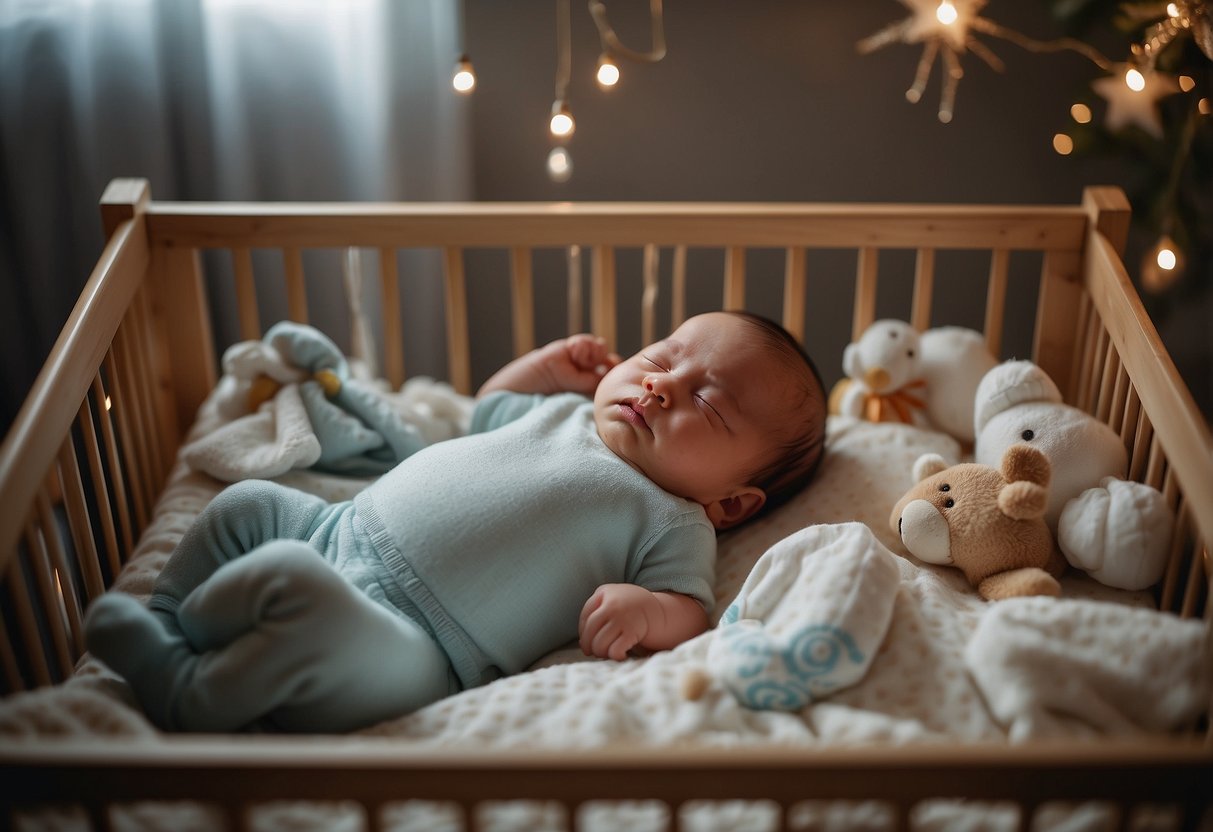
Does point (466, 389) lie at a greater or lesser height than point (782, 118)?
lesser

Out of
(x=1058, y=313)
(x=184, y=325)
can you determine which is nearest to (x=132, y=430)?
(x=184, y=325)

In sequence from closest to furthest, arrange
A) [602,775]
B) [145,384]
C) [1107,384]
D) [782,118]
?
[602,775], [1107,384], [145,384], [782,118]

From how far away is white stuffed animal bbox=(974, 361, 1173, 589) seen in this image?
1.24 meters

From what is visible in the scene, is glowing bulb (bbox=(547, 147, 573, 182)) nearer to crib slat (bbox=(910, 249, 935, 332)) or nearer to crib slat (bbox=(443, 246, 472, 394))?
crib slat (bbox=(443, 246, 472, 394))

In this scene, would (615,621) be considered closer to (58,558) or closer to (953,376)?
(58,558)

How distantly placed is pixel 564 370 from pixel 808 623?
67 cm

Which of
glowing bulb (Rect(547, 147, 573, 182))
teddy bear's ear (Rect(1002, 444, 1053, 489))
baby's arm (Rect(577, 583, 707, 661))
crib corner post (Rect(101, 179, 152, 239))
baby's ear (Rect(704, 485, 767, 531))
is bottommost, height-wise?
baby's arm (Rect(577, 583, 707, 661))

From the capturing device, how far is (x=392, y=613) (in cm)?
122

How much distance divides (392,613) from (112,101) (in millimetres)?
1283

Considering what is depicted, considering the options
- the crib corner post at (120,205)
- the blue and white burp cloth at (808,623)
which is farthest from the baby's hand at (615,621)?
the crib corner post at (120,205)

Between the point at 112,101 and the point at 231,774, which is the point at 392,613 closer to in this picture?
the point at 231,774

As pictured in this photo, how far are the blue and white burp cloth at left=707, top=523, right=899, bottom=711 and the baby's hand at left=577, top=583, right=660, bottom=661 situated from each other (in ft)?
0.33

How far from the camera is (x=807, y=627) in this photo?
3.54ft

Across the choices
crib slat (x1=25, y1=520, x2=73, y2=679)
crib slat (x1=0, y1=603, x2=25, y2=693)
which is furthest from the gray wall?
crib slat (x1=0, y1=603, x2=25, y2=693)
